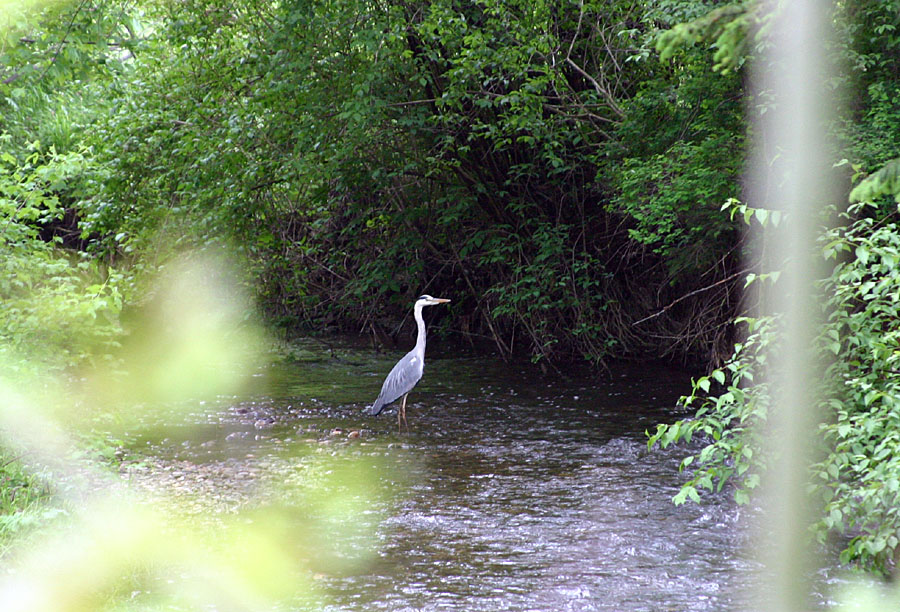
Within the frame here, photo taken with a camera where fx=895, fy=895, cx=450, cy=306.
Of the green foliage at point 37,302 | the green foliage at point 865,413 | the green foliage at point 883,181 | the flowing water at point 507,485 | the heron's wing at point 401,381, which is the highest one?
the green foliage at point 883,181

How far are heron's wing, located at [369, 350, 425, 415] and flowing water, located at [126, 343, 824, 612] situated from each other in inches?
11.3

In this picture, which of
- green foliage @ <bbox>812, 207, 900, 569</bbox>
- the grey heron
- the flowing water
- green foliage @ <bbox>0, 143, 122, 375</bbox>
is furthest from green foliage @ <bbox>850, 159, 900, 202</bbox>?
the grey heron

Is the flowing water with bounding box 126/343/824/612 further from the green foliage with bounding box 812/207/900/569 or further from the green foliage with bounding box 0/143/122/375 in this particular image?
the green foliage with bounding box 0/143/122/375

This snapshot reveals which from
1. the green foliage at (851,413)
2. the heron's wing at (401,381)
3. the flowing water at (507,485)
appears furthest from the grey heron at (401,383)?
the green foliage at (851,413)

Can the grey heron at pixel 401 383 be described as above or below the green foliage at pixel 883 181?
below

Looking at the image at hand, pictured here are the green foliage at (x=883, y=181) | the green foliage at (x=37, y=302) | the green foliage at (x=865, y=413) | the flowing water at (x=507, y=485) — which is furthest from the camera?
the green foliage at (x=37, y=302)

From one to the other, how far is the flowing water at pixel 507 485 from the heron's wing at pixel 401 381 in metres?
0.29

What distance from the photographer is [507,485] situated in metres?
7.10

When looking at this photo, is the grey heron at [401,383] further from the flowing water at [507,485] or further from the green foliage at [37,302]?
the green foliage at [37,302]

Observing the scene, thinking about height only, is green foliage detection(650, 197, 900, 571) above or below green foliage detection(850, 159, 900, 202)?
below

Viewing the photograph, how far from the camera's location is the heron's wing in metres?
9.49

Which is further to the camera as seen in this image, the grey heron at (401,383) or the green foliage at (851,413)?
the grey heron at (401,383)

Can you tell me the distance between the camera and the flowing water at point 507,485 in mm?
4973

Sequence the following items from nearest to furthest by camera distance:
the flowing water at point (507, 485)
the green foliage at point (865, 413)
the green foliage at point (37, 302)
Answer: the green foliage at point (865, 413), the flowing water at point (507, 485), the green foliage at point (37, 302)
